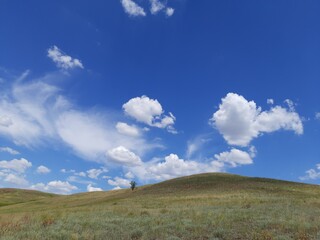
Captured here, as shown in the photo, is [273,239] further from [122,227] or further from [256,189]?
[256,189]

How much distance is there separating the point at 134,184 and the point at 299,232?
8523 centimetres

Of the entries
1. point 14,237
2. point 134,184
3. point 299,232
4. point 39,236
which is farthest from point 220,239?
point 134,184

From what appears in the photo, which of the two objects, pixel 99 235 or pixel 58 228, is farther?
pixel 58 228

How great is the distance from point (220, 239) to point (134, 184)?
85.4 m

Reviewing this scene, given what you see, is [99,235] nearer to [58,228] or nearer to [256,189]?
[58,228]

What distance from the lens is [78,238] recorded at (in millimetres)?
13305

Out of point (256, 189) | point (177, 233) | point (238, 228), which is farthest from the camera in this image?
point (256, 189)

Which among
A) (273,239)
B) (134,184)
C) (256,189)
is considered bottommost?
(273,239)

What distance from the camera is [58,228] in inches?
619

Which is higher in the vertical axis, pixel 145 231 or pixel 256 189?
pixel 256 189

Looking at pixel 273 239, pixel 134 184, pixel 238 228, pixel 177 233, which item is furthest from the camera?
pixel 134 184

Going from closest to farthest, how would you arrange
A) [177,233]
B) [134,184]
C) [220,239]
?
[220,239] < [177,233] < [134,184]

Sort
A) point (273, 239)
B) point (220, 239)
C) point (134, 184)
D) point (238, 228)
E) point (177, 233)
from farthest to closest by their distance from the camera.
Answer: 1. point (134, 184)
2. point (238, 228)
3. point (177, 233)
4. point (220, 239)
5. point (273, 239)

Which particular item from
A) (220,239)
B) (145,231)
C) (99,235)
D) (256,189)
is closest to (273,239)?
(220,239)
